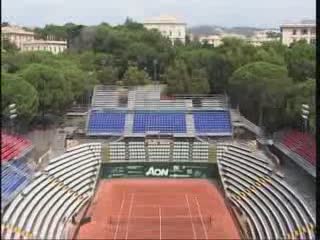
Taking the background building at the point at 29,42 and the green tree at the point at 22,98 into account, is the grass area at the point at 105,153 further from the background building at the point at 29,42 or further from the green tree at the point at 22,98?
the background building at the point at 29,42

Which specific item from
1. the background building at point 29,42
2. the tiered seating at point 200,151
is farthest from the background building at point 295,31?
the tiered seating at point 200,151

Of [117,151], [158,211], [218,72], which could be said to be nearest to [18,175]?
[158,211]

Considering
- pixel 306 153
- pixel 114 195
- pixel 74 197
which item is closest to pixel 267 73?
pixel 306 153

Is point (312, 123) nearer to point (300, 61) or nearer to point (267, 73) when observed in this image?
point (267, 73)

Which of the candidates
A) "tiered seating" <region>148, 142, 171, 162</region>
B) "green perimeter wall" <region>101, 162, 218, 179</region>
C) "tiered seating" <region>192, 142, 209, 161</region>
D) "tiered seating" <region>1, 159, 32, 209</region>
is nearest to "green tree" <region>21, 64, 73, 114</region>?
"green perimeter wall" <region>101, 162, 218, 179</region>

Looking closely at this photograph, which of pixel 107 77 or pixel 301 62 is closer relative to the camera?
pixel 301 62

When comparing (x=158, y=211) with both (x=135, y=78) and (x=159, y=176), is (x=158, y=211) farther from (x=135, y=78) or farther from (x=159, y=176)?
(x=135, y=78)
